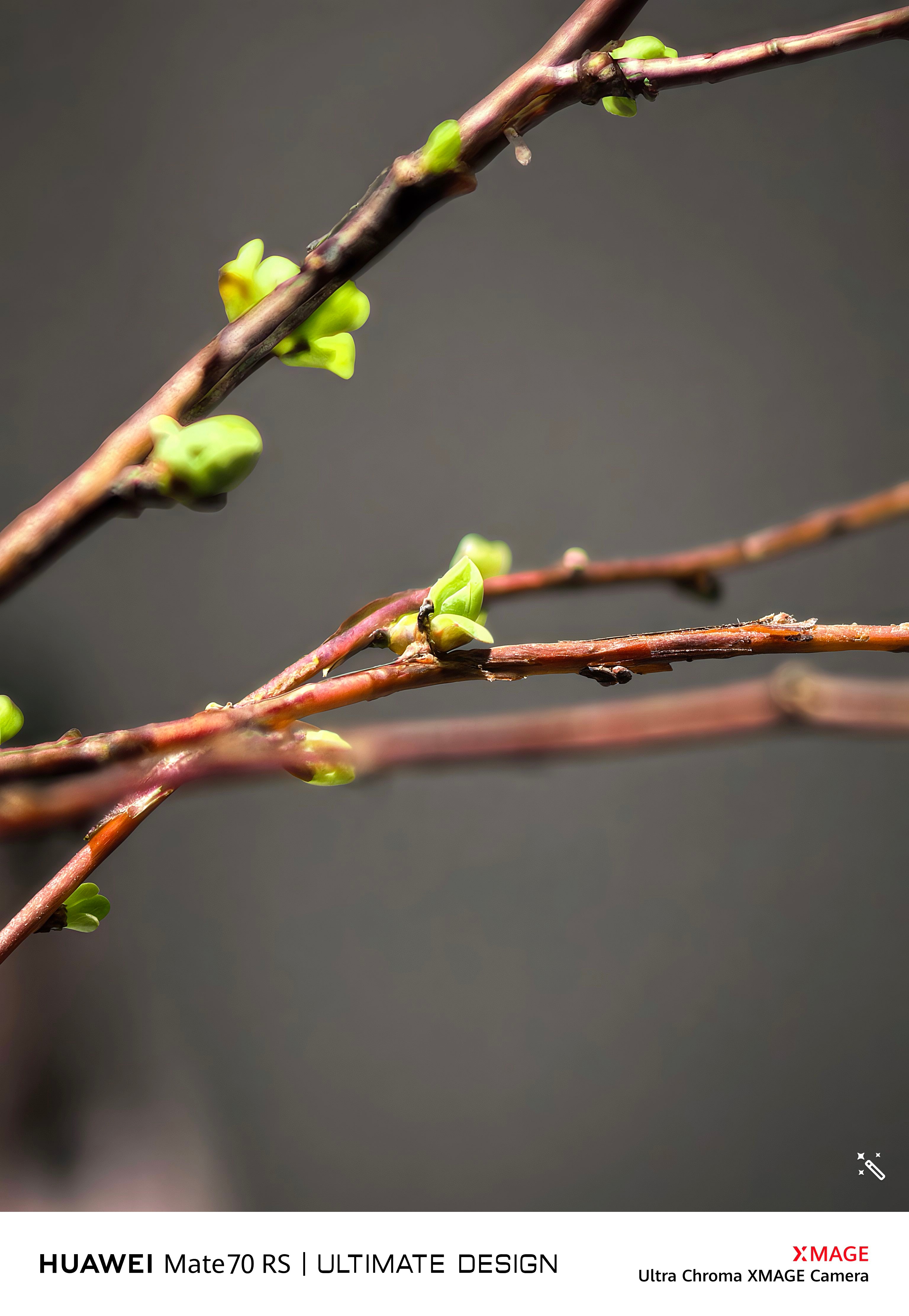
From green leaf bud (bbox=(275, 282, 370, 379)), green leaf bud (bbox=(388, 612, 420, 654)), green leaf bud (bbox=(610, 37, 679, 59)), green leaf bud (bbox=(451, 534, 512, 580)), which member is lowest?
green leaf bud (bbox=(388, 612, 420, 654))

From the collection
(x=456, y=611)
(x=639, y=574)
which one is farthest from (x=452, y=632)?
(x=639, y=574)
